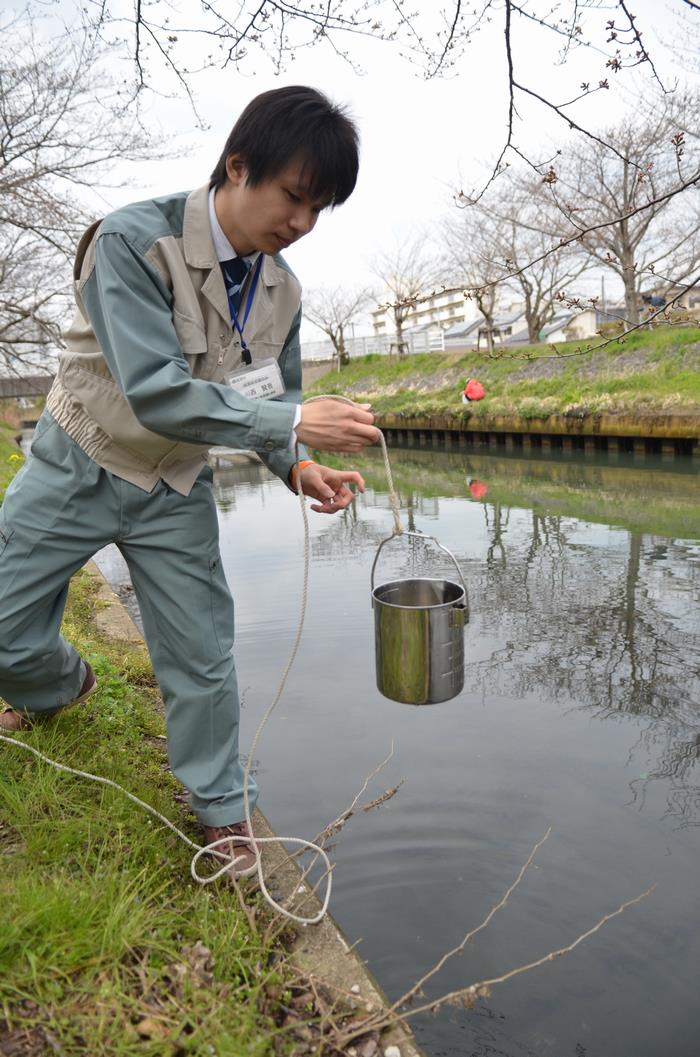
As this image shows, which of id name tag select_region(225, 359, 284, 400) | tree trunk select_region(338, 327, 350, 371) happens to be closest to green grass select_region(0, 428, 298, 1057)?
id name tag select_region(225, 359, 284, 400)

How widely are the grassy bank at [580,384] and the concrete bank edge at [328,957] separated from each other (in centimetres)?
842

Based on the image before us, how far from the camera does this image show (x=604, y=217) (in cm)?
2044

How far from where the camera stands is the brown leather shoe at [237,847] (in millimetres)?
A: 2250

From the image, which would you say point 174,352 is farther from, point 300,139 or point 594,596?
point 594,596

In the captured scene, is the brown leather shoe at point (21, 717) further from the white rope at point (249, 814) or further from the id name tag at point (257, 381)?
the id name tag at point (257, 381)

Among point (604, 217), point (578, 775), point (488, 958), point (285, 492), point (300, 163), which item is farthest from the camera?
point (604, 217)

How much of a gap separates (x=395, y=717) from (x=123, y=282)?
266 cm

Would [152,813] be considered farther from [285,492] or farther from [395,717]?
[285,492]

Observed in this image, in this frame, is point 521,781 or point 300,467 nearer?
point 300,467

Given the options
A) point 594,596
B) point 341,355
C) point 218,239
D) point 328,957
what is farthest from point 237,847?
point 341,355

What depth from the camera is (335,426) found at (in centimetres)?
194

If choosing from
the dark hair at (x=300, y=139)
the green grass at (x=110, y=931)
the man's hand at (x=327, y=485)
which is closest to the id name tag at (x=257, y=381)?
the man's hand at (x=327, y=485)

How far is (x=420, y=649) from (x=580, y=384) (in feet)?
51.9

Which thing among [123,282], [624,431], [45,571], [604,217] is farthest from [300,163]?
[604,217]
